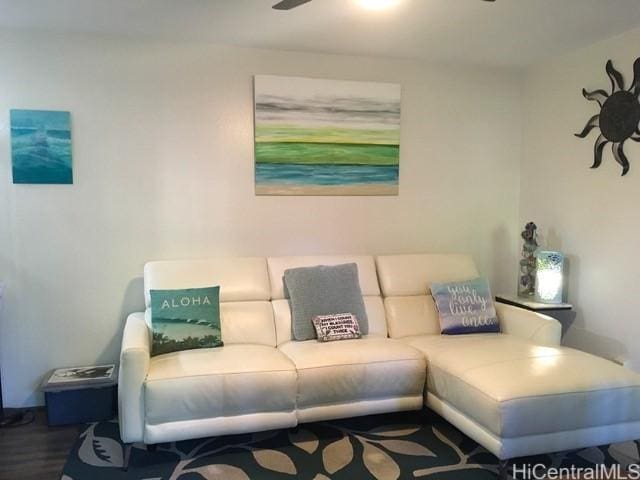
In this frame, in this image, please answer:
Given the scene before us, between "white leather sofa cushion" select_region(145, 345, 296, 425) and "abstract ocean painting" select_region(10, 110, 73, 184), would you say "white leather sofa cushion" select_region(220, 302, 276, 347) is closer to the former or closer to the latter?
"white leather sofa cushion" select_region(145, 345, 296, 425)

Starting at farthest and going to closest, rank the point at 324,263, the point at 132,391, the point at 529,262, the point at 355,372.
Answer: the point at 529,262, the point at 324,263, the point at 355,372, the point at 132,391

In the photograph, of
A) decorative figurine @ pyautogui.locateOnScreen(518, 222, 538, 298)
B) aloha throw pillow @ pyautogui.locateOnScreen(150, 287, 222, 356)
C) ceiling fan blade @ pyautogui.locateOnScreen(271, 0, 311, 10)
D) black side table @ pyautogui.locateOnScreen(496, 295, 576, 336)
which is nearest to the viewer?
ceiling fan blade @ pyautogui.locateOnScreen(271, 0, 311, 10)

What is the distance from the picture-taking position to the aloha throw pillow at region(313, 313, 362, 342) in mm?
3061

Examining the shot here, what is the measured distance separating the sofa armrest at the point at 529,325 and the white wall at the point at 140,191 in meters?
0.90

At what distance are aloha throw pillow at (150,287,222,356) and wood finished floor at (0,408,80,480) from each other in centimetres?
66

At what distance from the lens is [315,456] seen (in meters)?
2.57

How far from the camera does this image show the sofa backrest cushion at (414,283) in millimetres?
3375

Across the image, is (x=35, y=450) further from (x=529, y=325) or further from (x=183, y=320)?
(x=529, y=325)

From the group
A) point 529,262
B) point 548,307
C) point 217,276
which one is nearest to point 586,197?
point 529,262

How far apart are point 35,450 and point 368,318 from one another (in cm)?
199

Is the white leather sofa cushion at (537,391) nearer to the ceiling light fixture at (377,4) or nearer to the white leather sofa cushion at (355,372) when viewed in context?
the white leather sofa cushion at (355,372)

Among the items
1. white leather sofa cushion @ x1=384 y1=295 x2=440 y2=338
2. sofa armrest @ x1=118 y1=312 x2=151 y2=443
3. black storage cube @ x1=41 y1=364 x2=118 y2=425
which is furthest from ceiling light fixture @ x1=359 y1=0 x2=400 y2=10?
black storage cube @ x1=41 y1=364 x2=118 y2=425

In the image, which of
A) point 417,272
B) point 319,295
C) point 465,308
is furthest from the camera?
point 417,272

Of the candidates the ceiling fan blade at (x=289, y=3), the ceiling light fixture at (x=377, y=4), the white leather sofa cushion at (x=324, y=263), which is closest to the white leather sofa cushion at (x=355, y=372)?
the white leather sofa cushion at (x=324, y=263)
